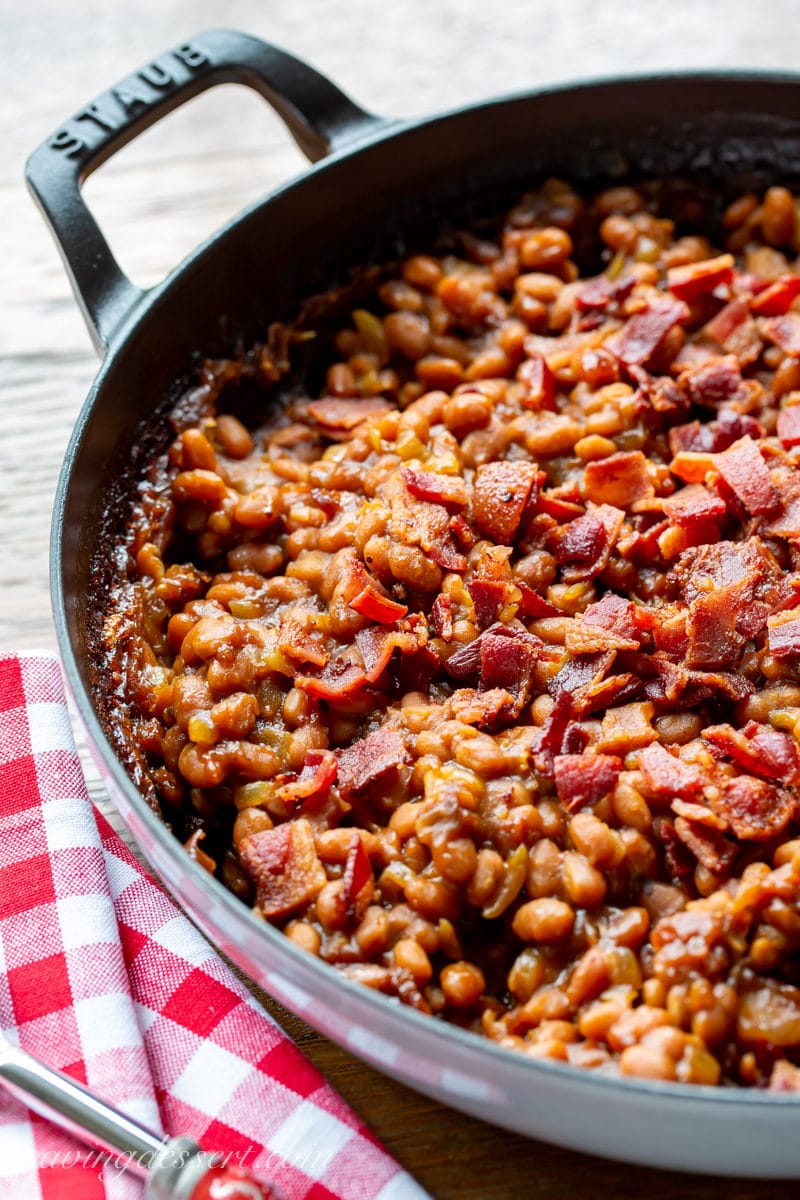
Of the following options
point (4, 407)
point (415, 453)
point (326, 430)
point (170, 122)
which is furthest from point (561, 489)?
A: point (170, 122)

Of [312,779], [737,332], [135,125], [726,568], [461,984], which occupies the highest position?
[135,125]

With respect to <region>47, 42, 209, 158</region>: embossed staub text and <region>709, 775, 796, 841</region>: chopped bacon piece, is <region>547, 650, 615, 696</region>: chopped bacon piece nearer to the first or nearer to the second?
<region>709, 775, 796, 841</region>: chopped bacon piece

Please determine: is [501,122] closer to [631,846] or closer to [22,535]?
[22,535]

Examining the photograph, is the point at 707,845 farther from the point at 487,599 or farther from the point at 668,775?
the point at 487,599

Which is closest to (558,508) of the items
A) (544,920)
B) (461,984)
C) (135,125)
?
(544,920)

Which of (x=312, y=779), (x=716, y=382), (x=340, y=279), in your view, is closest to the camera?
(x=312, y=779)

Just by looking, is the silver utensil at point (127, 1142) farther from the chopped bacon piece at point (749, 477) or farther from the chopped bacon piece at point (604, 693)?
the chopped bacon piece at point (749, 477)

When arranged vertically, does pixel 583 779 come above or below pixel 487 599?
below

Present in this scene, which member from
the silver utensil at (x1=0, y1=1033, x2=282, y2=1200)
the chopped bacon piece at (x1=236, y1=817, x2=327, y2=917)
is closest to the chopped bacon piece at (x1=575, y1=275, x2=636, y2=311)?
the chopped bacon piece at (x1=236, y1=817, x2=327, y2=917)
